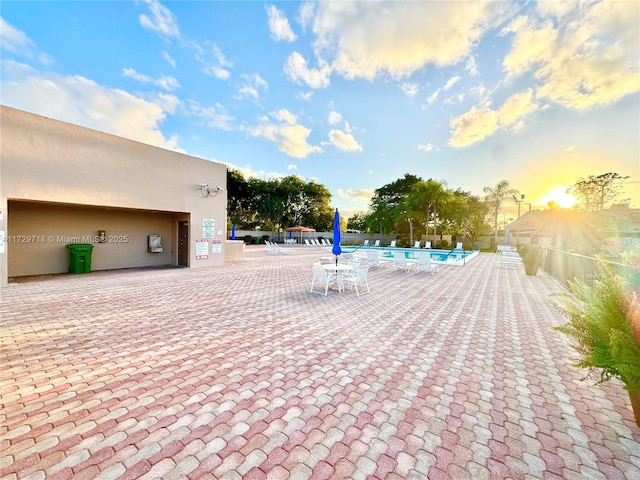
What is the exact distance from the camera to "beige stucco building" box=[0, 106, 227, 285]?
7410 mm

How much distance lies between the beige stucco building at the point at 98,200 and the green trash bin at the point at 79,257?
0.40 m

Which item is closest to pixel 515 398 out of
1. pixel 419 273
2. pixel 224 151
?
pixel 419 273

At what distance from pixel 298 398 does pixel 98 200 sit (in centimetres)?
1007

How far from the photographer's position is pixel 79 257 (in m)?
9.65

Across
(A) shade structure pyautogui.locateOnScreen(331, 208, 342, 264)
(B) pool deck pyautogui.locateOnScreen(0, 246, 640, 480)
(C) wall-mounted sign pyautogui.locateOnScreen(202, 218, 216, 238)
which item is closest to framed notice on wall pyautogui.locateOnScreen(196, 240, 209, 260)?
(C) wall-mounted sign pyautogui.locateOnScreen(202, 218, 216, 238)

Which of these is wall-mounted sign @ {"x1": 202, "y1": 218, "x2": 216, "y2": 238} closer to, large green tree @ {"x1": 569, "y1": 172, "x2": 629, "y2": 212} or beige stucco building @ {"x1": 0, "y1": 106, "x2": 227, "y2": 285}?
beige stucco building @ {"x1": 0, "y1": 106, "x2": 227, "y2": 285}

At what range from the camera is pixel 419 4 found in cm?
801

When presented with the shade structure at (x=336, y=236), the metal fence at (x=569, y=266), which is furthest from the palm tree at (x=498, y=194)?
the shade structure at (x=336, y=236)

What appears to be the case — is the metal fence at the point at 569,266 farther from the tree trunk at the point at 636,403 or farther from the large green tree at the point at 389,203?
the large green tree at the point at 389,203

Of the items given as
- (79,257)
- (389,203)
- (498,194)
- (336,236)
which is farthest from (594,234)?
(79,257)

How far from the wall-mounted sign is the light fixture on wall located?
46.2 inches

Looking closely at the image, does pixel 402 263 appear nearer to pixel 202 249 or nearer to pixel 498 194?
pixel 202 249

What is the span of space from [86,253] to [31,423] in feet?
32.8

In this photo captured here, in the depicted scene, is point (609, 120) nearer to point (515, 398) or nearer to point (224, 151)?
point (515, 398)
